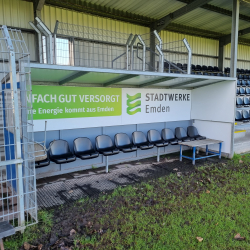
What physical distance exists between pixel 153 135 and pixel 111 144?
54.2 inches

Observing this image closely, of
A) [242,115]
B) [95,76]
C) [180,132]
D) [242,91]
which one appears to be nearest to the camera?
[95,76]

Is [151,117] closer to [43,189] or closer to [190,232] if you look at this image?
[43,189]

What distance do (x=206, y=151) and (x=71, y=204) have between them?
14.8 feet

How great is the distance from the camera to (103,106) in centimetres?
557

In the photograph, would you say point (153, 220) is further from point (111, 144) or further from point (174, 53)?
point (174, 53)

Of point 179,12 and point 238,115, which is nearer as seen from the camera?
point 238,115

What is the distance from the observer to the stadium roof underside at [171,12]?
24.7 ft

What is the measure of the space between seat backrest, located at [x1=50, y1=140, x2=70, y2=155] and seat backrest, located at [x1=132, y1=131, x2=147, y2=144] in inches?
71.4

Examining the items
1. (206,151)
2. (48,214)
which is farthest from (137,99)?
(48,214)

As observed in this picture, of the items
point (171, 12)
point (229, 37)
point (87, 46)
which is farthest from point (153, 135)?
point (229, 37)

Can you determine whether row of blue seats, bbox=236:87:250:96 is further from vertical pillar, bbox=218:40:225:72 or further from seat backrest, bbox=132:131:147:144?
seat backrest, bbox=132:131:147:144

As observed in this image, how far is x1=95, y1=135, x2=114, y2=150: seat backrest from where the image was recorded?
537 cm

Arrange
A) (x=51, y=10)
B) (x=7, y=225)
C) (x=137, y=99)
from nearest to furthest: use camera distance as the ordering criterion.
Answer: (x=7, y=225) → (x=137, y=99) → (x=51, y=10)

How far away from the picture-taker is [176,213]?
3.36m
